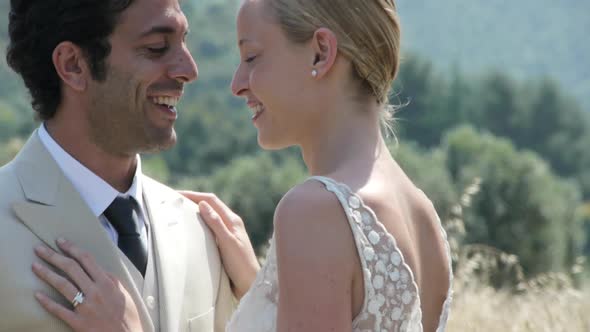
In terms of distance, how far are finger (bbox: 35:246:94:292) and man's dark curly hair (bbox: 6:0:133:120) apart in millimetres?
637

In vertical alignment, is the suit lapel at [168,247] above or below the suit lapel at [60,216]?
below

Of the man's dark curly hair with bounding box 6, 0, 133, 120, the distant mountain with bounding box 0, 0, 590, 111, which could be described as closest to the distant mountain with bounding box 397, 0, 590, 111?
the distant mountain with bounding box 0, 0, 590, 111

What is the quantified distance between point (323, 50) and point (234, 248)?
124 centimetres

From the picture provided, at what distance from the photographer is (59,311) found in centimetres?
327

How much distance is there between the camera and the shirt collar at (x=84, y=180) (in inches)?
145

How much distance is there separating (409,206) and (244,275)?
1.11 m

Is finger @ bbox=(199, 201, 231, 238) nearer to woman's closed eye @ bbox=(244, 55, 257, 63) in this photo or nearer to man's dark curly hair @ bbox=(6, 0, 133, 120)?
man's dark curly hair @ bbox=(6, 0, 133, 120)

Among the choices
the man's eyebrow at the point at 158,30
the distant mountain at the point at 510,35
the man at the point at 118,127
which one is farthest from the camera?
the distant mountain at the point at 510,35

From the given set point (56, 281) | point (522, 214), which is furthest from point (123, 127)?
point (522, 214)

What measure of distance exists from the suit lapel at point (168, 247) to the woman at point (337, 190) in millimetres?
531

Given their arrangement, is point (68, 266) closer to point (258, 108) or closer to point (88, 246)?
point (88, 246)

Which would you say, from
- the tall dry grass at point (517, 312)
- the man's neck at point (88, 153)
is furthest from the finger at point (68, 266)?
the tall dry grass at point (517, 312)

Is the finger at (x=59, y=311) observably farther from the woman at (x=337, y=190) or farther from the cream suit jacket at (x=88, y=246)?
the woman at (x=337, y=190)

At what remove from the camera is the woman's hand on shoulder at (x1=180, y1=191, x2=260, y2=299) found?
3920 mm
